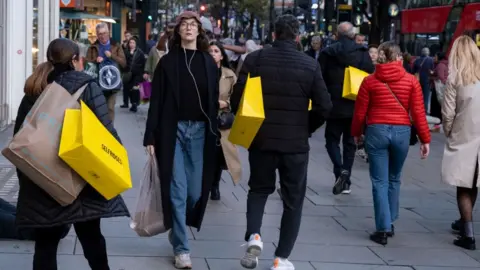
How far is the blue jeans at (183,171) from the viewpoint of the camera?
626cm

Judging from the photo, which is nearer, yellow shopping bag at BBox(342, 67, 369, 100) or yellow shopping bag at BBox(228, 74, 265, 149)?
yellow shopping bag at BBox(228, 74, 265, 149)

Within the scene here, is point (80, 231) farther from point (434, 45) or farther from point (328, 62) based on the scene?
point (434, 45)

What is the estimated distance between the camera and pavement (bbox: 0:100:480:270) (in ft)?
21.6

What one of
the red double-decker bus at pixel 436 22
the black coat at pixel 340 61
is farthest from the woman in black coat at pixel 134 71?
the black coat at pixel 340 61

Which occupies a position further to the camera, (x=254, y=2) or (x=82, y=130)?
(x=254, y=2)

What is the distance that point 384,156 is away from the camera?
741cm

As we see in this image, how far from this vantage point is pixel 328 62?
392 inches

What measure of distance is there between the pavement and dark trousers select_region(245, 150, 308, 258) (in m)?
0.42

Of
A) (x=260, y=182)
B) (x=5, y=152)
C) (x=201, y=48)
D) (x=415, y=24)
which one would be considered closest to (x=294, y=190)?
(x=260, y=182)

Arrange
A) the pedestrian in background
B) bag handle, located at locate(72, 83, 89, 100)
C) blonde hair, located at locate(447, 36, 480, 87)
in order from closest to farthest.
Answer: bag handle, located at locate(72, 83, 89, 100), blonde hair, located at locate(447, 36, 480, 87), the pedestrian in background

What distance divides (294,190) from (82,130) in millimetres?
2015

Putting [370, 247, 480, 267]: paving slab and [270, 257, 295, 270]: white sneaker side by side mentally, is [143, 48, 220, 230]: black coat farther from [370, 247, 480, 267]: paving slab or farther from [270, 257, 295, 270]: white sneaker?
[370, 247, 480, 267]: paving slab

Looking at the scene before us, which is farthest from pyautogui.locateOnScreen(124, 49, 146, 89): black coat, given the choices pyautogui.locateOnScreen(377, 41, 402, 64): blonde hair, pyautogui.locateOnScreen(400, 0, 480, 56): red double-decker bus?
pyautogui.locateOnScreen(377, 41, 402, 64): blonde hair

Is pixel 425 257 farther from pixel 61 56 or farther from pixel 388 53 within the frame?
pixel 61 56
